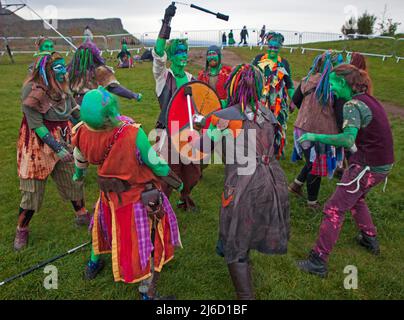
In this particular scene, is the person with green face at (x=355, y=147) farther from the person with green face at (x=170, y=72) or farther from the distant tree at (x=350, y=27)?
the distant tree at (x=350, y=27)

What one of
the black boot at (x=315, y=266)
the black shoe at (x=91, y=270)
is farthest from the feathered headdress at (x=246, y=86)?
the black shoe at (x=91, y=270)

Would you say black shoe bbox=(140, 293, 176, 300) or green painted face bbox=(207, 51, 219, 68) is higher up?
green painted face bbox=(207, 51, 219, 68)

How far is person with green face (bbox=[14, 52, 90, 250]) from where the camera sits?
3.40 m

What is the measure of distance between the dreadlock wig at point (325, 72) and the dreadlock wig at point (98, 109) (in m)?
2.57

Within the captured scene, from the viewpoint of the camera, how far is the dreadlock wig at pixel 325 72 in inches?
155

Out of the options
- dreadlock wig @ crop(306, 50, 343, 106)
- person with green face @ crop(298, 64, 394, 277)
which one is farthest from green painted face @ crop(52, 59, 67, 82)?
dreadlock wig @ crop(306, 50, 343, 106)

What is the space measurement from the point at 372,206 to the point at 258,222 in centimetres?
272

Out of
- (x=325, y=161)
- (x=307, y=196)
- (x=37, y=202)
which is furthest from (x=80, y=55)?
(x=307, y=196)

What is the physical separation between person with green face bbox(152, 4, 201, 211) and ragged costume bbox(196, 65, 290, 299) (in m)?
1.27

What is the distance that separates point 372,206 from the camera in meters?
4.73

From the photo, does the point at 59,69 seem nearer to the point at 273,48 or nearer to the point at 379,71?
the point at 273,48

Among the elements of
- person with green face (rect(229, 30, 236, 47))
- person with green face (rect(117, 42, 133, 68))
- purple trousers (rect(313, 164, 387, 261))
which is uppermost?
person with green face (rect(229, 30, 236, 47))

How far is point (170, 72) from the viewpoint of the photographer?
3998 mm

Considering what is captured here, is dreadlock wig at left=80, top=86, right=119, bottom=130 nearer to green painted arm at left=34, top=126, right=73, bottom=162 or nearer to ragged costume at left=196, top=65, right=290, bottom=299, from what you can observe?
ragged costume at left=196, top=65, right=290, bottom=299
